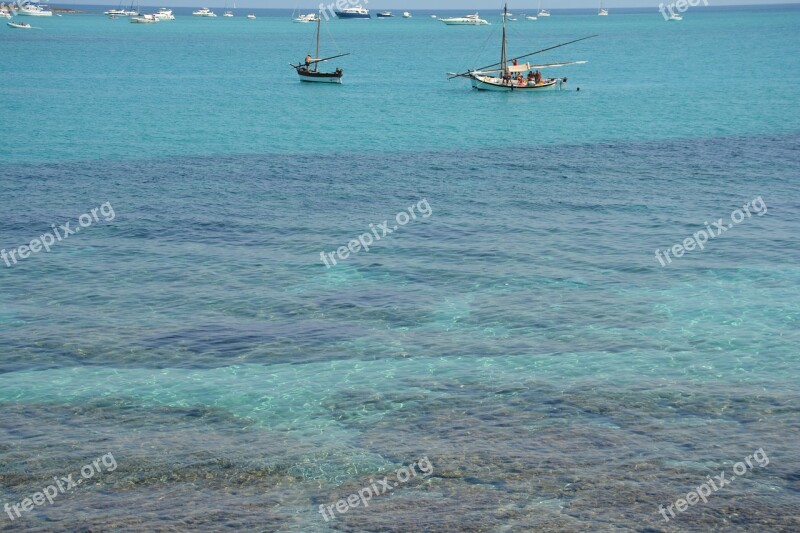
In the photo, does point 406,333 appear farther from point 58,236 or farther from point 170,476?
point 58,236

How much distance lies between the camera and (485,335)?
94.3 ft
